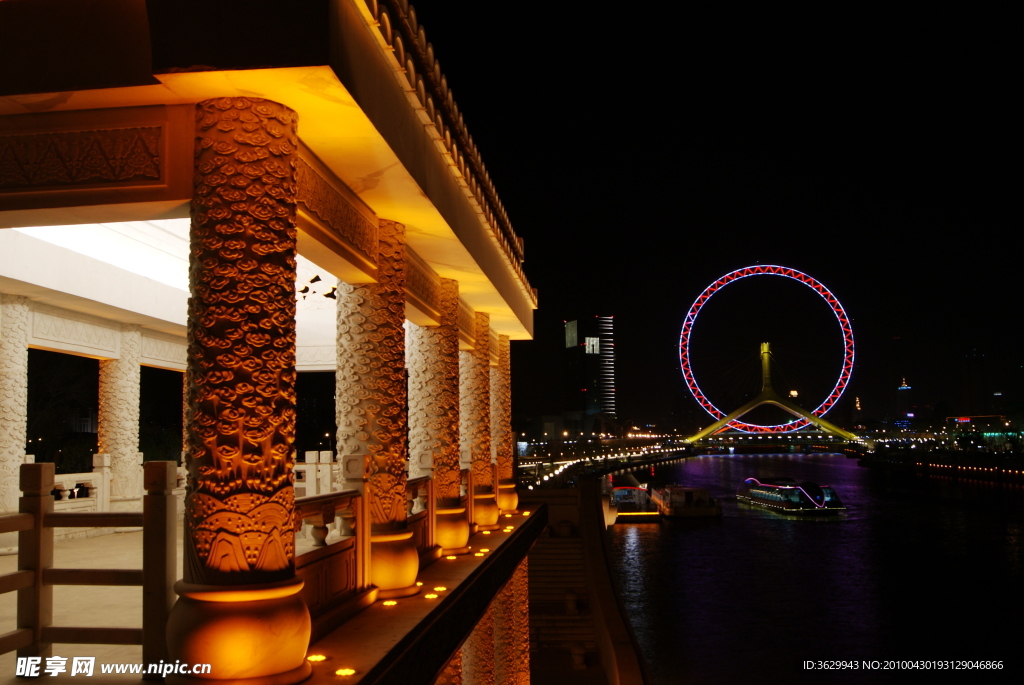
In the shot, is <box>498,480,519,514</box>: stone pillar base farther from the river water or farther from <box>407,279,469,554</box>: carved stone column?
the river water

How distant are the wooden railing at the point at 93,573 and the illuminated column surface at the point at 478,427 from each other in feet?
23.6

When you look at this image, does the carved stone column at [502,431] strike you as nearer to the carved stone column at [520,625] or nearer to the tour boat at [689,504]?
the carved stone column at [520,625]

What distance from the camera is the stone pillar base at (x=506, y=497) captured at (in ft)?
45.2

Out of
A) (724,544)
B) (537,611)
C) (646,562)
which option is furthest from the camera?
(724,544)

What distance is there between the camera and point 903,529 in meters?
37.5

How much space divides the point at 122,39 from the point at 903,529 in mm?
39431

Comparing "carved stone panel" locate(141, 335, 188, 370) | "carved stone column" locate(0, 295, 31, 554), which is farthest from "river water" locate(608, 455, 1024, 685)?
"carved stone column" locate(0, 295, 31, 554)

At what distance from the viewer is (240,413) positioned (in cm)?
399

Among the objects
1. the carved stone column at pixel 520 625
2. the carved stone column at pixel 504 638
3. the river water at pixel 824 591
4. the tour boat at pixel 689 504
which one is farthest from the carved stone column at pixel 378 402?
the tour boat at pixel 689 504

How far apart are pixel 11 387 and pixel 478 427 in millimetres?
5335

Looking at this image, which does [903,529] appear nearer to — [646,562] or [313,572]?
[646,562]

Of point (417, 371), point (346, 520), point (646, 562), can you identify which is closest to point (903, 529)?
point (646, 562)

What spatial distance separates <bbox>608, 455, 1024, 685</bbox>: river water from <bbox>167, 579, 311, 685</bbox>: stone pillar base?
16209 millimetres

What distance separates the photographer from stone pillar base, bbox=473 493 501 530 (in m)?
11.2
